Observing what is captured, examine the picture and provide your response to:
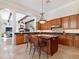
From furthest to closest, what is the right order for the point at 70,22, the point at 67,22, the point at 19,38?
the point at 19,38
the point at 67,22
the point at 70,22

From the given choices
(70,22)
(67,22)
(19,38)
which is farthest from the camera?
(19,38)

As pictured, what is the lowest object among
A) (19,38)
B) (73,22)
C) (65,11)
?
(19,38)

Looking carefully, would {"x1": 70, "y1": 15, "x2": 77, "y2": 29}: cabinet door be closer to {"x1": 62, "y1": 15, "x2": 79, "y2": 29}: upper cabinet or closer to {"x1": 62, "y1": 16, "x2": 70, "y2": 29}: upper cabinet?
{"x1": 62, "y1": 15, "x2": 79, "y2": 29}: upper cabinet

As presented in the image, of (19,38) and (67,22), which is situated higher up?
(67,22)

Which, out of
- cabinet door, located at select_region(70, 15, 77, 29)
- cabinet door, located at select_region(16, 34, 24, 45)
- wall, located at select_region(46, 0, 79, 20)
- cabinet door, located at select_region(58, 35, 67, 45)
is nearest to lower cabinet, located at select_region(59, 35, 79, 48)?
cabinet door, located at select_region(58, 35, 67, 45)

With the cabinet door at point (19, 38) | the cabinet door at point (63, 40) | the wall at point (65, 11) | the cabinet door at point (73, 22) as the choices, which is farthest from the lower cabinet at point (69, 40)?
the cabinet door at point (19, 38)

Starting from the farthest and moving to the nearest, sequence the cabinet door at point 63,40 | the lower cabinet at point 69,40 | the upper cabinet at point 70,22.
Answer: the cabinet door at point 63,40 → the upper cabinet at point 70,22 → the lower cabinet at point 69,40

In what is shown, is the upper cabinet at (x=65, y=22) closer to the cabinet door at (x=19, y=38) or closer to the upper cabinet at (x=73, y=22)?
the upper cabinet at (x=73, y=22)

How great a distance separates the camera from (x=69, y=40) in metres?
5.89

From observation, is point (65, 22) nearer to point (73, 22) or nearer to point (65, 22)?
point (65, 22)

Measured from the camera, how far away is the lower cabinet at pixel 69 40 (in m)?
5.49

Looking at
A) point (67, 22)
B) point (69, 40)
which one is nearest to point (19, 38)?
point (69, 40)

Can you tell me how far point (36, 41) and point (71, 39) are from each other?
3241 millimetres

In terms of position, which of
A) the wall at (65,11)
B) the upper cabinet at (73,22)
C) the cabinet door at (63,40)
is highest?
the wall at (65,11)
